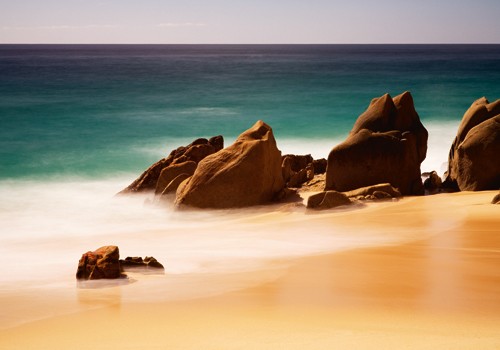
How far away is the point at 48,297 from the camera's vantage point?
4992 mm

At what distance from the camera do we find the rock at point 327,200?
27.6ft

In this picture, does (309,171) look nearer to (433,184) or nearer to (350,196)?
(433,184)

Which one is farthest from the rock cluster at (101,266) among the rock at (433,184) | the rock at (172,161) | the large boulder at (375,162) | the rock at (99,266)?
the rock at (433,184)

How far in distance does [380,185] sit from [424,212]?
4.01ft

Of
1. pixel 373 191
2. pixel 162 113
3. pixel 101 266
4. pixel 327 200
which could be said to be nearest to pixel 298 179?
pixel 373 191

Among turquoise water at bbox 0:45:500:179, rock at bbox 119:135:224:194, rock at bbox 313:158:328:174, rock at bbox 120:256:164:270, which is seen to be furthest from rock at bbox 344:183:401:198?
turquoise water at bbox 0:45:500:179

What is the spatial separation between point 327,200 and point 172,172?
2904 mm

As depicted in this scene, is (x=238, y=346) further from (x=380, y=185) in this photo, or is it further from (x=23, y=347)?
(x=380, y=185)

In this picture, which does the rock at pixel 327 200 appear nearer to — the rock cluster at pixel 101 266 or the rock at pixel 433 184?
the rock at pixel 433 184

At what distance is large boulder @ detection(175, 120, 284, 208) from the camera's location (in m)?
9.12

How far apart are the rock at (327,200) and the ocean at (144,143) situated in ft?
3.02

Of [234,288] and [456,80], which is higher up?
[456,80]

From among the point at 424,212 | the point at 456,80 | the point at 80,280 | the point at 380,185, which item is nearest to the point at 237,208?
the point at 380,185

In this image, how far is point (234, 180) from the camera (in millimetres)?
9125
